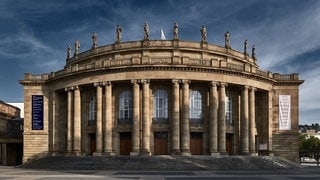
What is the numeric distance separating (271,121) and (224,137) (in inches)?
458

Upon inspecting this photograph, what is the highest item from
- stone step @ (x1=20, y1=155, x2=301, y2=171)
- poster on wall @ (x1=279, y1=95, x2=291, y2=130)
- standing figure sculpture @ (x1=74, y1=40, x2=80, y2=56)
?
standing figure sculpture @ (x1=74, y1=40, x2=80, y2=56)

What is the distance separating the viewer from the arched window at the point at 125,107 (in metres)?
58.7

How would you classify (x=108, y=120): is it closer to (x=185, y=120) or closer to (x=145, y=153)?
(x=145, y=153)

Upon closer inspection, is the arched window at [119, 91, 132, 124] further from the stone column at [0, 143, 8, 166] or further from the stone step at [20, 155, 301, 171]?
the stone column at [0, 143, 8, 166]

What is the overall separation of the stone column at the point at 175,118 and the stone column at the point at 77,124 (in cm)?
1434

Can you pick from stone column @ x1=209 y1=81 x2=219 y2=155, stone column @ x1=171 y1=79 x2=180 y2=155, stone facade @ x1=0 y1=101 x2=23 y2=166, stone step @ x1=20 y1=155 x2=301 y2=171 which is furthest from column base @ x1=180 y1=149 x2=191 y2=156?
stone facade @ x1=0 y1=101 x2=23 y2=166

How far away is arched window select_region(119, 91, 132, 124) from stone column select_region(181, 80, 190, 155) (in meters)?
7.70

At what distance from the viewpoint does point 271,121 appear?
2569 inches

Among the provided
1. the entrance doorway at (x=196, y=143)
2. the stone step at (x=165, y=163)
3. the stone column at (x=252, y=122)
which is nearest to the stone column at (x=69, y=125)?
the stone step at (x=165, y=163)

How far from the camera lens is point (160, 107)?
191 ft

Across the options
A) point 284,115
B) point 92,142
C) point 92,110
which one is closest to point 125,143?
point 92,142

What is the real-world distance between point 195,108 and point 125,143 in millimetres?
11058

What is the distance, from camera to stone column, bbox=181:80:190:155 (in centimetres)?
5564

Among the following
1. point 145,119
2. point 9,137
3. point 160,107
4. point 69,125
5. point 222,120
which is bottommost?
point 9,137
